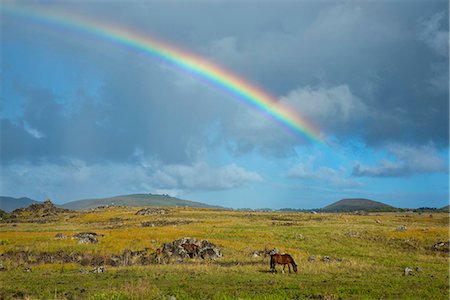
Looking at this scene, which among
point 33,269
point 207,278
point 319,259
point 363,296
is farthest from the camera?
Result: point 319,259

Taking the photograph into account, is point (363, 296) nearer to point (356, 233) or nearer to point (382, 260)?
point (382, 260)

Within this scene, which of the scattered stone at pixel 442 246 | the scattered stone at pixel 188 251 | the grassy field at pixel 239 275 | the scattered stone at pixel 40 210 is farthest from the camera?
the scattered stone at pixel 40 210

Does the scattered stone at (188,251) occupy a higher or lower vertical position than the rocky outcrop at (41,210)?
higher

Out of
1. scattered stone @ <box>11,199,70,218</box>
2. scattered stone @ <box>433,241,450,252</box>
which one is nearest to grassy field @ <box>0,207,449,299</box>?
scattered stone @ <box>433,241,450,252</box>

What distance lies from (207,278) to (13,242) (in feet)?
103

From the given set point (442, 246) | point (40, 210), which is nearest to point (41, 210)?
point (40, 210)

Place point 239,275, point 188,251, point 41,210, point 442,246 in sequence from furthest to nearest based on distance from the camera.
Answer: point 41,210
point 442,246
point 188,251
point 239,275

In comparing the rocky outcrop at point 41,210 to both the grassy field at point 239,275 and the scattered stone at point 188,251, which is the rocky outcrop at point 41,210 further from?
the scattered stone at point 188,251

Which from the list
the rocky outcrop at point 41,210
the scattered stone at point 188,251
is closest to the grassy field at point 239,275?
the scattered stone at point 188,251

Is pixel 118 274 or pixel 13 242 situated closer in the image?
pixel 118 274

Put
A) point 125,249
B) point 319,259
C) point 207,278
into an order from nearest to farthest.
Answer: point 207,278, point 319,259, point 125,249

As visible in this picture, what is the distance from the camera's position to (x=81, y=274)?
90.0 feet

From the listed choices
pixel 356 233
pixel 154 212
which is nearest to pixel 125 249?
pixel 356 233

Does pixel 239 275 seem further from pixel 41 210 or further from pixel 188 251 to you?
pixel 41 210
